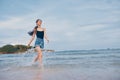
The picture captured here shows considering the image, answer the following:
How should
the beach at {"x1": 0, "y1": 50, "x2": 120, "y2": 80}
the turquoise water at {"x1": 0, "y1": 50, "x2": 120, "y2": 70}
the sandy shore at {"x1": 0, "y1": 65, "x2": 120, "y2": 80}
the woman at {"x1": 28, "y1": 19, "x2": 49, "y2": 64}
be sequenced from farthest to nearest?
the turquoise water at {"x1": 0, "y1": 50, "x2": 120, "y2": 70}, the woman at {"x1": 28, "y1": 19, "x2": 49, "y2": 64}, the beach at {"x1": 0, "y1": 50, "x2": 120, "y2": 80}, the sandy shore at {"x1": 0, "y1": 65, "x2": 120, "y2": 80}

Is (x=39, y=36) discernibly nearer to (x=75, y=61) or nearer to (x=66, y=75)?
(x=66, y=75)

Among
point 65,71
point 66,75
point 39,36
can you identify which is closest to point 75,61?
point 39,36

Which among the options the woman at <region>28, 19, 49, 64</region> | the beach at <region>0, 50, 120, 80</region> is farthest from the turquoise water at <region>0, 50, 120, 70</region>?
the woman at <region>28, 19, 49, 64</region>

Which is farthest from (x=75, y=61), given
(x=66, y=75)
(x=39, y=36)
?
(x=66, y=75)

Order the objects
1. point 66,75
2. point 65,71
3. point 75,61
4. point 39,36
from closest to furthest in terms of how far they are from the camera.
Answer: point 66,75 → point 65,71 → point 39,36 → point 75,61

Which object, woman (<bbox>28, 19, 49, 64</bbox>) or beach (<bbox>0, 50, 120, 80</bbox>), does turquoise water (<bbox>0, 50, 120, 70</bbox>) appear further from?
woman (<bbox>28, 19, 49, 64</bbox>)

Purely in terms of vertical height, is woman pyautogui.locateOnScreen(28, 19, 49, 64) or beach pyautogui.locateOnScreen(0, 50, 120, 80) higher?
woman pyautogui.locateOnScreen(28, 19, 49, 64)

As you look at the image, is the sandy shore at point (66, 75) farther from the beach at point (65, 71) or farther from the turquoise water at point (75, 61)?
the turquoise water at point (75, 61)

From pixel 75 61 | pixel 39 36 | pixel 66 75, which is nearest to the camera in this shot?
pixel 66 75

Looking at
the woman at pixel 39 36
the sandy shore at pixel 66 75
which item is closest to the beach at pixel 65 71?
the sandy shore at pixel 66 75

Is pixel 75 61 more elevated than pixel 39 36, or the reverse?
pixel 39 36

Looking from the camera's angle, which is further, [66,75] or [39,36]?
[39,36]

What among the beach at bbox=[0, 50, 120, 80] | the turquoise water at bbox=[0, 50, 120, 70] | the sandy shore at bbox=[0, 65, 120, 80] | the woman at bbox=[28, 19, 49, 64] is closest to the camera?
the sandy shore at bbox=[0, 65, 120, 80]

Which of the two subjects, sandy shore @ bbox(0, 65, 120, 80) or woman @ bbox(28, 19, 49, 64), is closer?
sandy shore @ bbox(0, 65, 120, 80)
